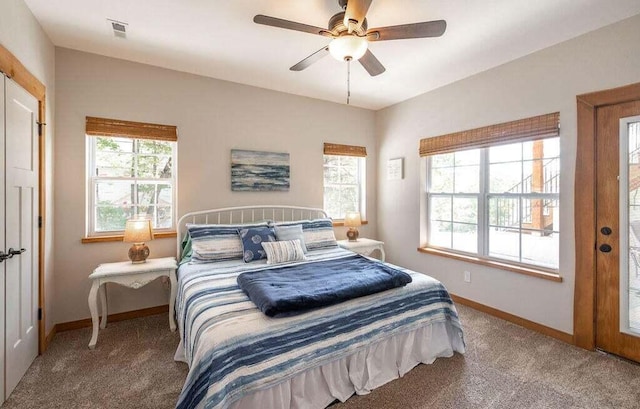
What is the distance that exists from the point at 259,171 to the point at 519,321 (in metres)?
3.28

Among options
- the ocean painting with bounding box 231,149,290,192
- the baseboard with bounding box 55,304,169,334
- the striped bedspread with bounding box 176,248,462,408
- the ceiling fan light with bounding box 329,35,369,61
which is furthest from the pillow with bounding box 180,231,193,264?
the ceiling fan light with bounding box 329,35,369,61

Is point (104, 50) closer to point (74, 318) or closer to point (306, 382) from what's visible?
point (74, 318)

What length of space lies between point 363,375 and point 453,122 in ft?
9.70

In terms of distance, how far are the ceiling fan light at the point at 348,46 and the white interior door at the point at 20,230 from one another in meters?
2.09

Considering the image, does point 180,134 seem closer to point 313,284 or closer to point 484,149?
point 313,284

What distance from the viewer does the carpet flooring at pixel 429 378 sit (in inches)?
71.7

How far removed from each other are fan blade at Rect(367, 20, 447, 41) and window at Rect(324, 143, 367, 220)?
7.49 feet

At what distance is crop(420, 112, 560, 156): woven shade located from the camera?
2.64 metres

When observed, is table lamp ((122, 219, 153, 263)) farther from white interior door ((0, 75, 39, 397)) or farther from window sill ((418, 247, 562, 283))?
window sill ((418, 247, 562, 283))

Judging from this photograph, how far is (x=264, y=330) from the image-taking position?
1.58 metres

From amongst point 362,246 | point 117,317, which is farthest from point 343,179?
point 117,317

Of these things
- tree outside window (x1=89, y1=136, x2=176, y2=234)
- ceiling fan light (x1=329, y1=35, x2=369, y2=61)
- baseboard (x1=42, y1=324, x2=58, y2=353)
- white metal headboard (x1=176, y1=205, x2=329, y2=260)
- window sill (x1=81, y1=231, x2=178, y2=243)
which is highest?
ceiling fan light (x1=329, y1=35, x2=369, y2=61)

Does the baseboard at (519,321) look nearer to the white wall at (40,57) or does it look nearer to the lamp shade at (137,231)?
the lamp shade at (137,231)

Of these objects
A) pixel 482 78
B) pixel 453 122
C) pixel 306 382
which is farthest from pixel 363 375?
pixel 482 78
